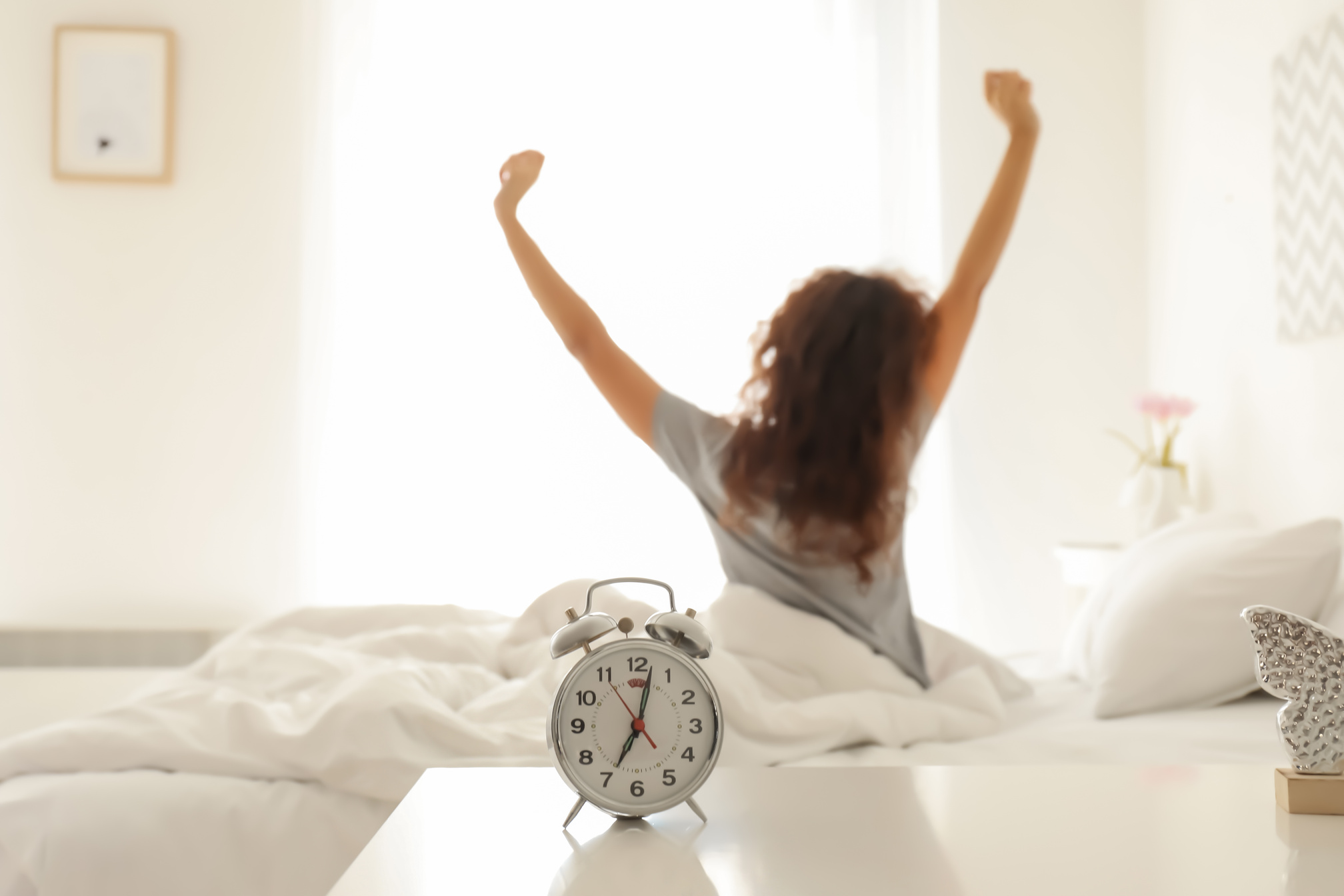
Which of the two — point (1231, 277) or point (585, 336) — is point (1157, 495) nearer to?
point (1231, 277)

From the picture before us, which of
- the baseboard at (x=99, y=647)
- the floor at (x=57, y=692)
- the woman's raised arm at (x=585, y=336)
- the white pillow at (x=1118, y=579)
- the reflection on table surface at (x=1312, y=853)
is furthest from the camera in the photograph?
the baseboard at (x=99, y=647)

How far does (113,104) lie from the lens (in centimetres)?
329

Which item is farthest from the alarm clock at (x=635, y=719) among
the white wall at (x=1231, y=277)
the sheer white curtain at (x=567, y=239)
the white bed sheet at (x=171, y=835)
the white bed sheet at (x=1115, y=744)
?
the sheer white curtain at (x=567, y=239)

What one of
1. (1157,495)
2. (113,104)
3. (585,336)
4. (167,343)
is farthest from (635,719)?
(113,104)

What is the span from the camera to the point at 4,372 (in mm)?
3307

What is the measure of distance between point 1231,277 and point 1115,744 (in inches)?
64.9

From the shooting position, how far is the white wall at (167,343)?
3.30 meters

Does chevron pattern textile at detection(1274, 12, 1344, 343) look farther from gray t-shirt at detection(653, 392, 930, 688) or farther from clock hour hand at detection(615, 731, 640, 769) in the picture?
clock hour hand at detection(615, 731, 640, 769)

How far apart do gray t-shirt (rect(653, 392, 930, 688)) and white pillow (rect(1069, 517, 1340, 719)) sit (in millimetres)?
300

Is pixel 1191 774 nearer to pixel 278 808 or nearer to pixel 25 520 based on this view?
pixel 278 808

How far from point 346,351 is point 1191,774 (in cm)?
292

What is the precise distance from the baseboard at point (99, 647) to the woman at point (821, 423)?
7.00 ft

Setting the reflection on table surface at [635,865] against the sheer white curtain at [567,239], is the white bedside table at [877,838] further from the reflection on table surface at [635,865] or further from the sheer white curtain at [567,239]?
the sheer white curtain at [567,239]

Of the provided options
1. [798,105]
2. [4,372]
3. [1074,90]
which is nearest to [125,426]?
[4,372]
